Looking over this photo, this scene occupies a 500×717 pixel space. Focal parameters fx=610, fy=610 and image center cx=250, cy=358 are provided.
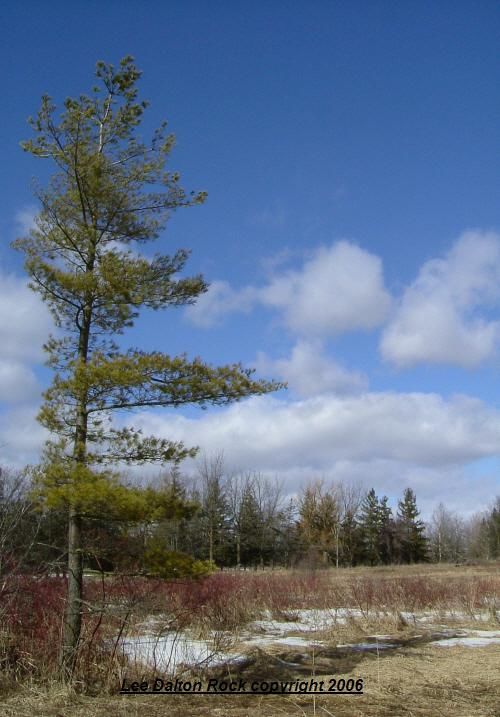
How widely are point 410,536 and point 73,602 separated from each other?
60.1 metres

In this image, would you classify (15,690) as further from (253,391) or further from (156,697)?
(253,391)

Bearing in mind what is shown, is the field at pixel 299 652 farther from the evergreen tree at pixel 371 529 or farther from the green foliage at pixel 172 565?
the evergreen tree at pixel 371 529

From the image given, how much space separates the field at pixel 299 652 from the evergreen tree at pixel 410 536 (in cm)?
4600

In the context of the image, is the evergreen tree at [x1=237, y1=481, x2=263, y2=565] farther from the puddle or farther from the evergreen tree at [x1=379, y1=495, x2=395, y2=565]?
the puddle

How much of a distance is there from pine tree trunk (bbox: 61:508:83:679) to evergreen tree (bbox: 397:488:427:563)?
58.5m

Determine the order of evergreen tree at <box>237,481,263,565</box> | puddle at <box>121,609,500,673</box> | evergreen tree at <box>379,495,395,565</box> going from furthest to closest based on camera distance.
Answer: evergreen tree at <box>379,495,395,565</box>
evergreen tree at <box>237,481,263,565</box>
puddle at <box>121,609,500,673</box>

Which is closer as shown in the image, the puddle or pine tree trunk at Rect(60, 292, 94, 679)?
pine tree trunk at Rect(60, 292, 94, 679)

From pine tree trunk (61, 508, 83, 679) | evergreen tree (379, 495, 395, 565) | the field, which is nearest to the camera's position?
the field

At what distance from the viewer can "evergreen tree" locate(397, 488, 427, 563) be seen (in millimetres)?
61969

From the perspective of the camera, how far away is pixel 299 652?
1056 cm

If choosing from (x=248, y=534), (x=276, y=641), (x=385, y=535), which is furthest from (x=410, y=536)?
(x=276, y=641)

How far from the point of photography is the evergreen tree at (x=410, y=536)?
2440 inches

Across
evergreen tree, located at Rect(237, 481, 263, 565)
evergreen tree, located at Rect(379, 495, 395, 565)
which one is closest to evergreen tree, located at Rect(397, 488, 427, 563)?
evergreen tree, located at Rect(379, 495, 395, 565)

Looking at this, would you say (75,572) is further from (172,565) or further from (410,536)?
(410,536)
